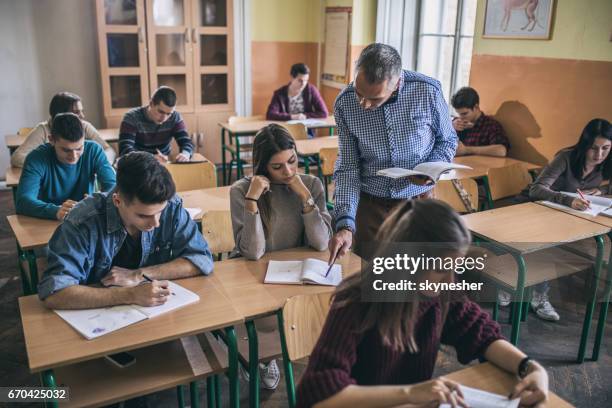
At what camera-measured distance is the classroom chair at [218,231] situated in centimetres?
260

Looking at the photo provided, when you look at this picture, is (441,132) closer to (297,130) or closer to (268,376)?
(268,376)

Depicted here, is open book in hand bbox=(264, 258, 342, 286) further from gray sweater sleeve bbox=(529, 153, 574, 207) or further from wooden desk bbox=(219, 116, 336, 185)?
wooden desk bbox=(219, 116, 336, 185)

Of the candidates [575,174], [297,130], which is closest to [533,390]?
[575,174]

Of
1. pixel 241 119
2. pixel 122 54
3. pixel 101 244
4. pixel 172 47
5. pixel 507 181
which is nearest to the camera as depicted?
pixel 101 244

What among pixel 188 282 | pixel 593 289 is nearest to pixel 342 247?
pixel 188 282

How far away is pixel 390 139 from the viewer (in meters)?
2.33

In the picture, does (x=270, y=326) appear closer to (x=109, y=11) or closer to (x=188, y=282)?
(x=188, y=282)

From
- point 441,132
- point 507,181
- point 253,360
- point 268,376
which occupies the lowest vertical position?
point 268,376

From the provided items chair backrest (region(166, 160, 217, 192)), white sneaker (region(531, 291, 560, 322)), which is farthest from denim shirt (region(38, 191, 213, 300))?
white sneaker (region(531, 291, 560, 322))

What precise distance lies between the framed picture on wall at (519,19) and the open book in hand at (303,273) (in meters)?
2.63

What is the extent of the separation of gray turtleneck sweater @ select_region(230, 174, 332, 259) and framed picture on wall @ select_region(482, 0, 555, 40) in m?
2.38

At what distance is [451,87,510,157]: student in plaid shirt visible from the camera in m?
4.20

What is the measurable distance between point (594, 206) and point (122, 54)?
466 cm

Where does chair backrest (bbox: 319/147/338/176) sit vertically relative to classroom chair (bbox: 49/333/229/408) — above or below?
above
